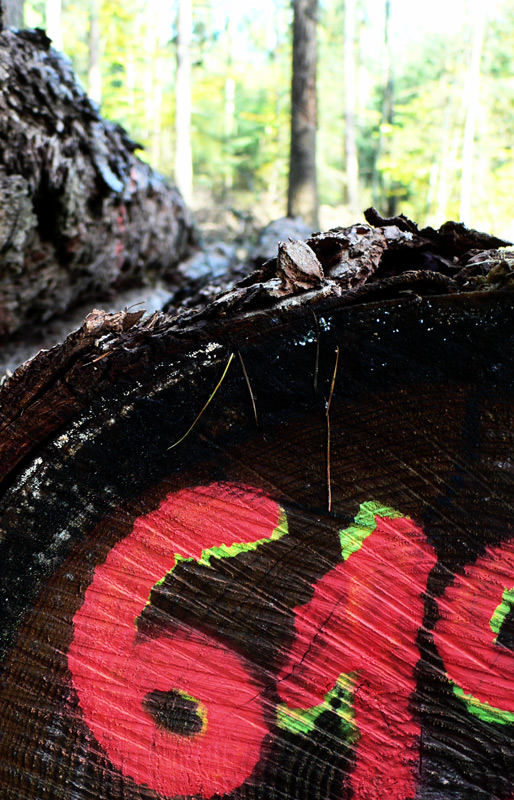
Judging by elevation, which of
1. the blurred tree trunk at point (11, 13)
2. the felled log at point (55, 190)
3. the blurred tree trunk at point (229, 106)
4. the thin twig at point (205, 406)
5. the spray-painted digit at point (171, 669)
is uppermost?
the blurred tree trunk at point (229, 106)

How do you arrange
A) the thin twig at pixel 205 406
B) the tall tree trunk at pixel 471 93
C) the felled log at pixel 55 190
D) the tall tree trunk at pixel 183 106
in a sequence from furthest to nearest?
the tall tree trunk at pixel 471 93
the tall tree trunk at pixel 183 106
the felled log at pixel 55 190
the thin twig at pixel 205 406

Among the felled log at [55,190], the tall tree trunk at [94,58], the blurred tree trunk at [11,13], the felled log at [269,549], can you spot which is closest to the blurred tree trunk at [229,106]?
the tall tree trunk at [94,58]

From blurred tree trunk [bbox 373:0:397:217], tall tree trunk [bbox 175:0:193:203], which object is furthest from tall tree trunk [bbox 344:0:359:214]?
tall tree trunk [bbox 175:0:193:203]

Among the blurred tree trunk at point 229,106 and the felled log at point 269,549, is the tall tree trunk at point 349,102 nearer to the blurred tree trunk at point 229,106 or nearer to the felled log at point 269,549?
the blurred tree trunk at point 229,106

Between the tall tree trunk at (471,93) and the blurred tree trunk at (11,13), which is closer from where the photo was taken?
the blurred tree trunk at (11,13)

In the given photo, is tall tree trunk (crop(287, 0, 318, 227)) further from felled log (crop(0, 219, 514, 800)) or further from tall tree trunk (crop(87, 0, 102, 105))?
felled log (crop(0, 219, 514, 800))

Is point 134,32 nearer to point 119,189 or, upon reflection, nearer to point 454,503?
point 119,189

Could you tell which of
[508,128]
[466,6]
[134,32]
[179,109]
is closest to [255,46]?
[134,32]

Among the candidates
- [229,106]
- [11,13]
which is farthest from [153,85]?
[11,13]
